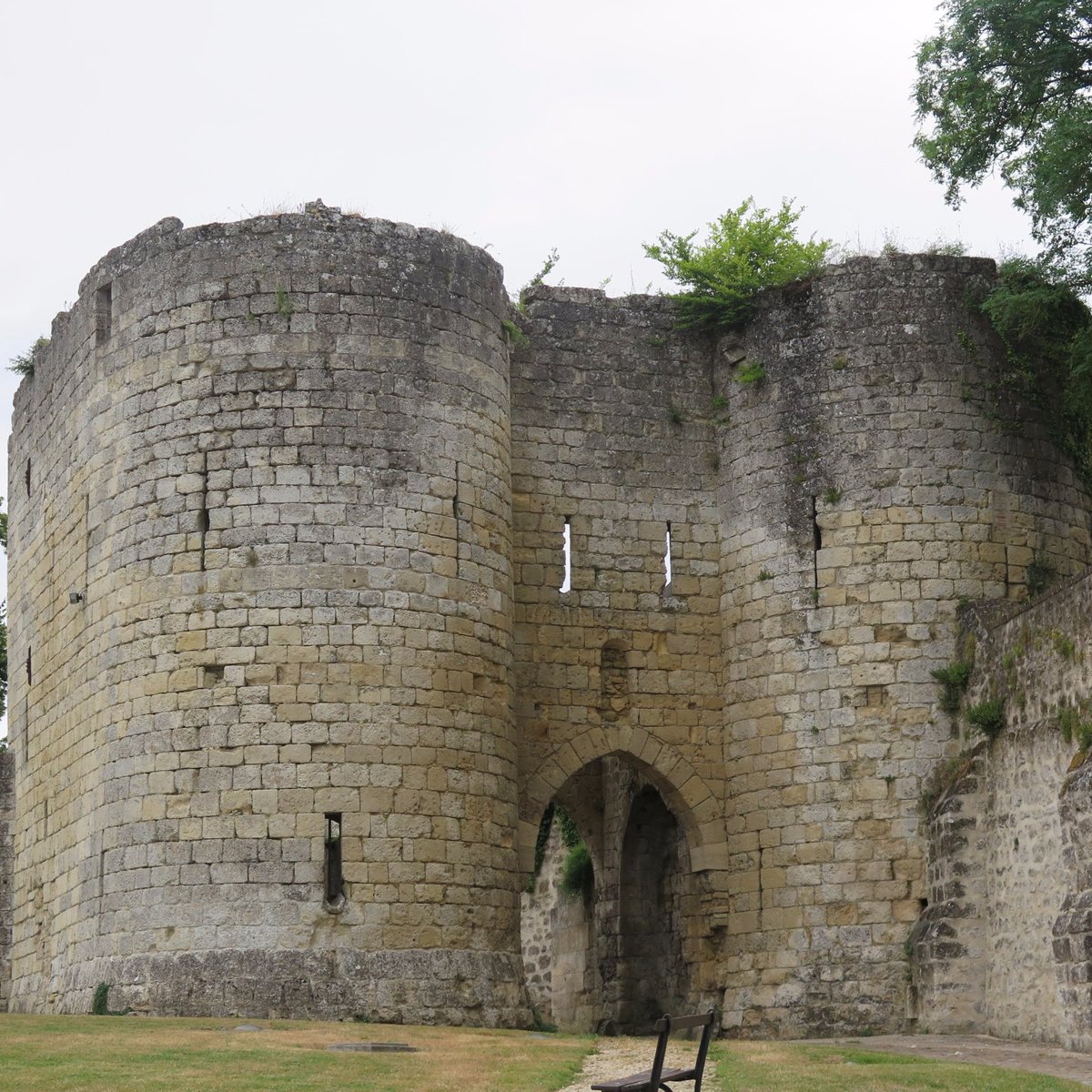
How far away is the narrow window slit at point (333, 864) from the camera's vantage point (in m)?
18.3

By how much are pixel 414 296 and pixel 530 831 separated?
5.48m

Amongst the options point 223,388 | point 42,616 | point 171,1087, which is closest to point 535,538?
point 223,388

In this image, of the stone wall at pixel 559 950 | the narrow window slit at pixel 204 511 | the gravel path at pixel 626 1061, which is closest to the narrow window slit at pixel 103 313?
the narrow window slit at pixel 204 511

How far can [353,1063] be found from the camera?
46.2 ft

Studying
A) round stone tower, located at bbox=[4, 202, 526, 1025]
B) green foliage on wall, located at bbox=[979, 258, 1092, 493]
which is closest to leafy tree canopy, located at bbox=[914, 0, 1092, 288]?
green foliage on wall, located at bbox=[979, 258, 1092, 493]

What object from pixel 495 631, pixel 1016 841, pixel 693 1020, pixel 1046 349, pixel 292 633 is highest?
pixel 1046 349

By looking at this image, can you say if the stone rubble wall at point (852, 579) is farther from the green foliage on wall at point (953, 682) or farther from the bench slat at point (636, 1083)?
the bench slat at point (636, 1083)

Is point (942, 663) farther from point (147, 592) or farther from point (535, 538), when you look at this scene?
point (147, 592)

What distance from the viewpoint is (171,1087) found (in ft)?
40.7

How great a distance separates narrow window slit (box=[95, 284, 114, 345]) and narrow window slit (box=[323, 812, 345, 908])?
576cm

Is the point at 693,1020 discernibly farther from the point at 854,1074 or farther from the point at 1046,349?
the point at 1046,349

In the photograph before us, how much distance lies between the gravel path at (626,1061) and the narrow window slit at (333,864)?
2678 millimetres

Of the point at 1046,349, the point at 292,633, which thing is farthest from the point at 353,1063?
the point at 1046,349

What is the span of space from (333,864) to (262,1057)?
166 inches
